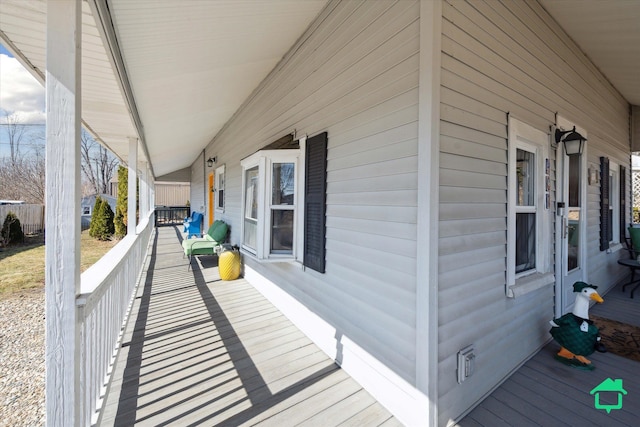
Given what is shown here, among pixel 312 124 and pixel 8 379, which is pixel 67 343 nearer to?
pixel 8 379

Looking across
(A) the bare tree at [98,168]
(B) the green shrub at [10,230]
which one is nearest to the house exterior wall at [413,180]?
(B) the green shrub at [10,230]

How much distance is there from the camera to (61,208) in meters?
1.40

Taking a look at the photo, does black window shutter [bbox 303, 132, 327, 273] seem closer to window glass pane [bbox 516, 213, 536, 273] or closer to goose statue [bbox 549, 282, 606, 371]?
window glass pane [bbox 516, 213, 536, 273]

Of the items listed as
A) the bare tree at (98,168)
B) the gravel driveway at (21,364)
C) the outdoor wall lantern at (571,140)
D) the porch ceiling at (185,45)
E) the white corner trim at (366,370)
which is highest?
the bare tree at (98,168)

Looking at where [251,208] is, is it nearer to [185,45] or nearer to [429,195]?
[185,45]

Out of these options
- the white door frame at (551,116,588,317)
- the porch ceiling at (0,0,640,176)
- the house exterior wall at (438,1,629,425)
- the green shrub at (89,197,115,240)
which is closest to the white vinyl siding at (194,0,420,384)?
the house exterior wall at (438,1,629,425)

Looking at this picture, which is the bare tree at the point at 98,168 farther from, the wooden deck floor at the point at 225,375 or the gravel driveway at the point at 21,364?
the wooden deck floor at the point at 225,375

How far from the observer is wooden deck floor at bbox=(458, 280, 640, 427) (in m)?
2.01

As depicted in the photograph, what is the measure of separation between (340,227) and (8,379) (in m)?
3.21

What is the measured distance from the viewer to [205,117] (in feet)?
18.7

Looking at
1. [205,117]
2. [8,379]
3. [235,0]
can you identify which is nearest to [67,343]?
[8,379]

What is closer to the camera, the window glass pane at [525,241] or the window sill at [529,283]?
the window sill at [529,283]

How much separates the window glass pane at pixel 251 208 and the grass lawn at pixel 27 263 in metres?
2.10

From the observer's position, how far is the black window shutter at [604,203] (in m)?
4.33
